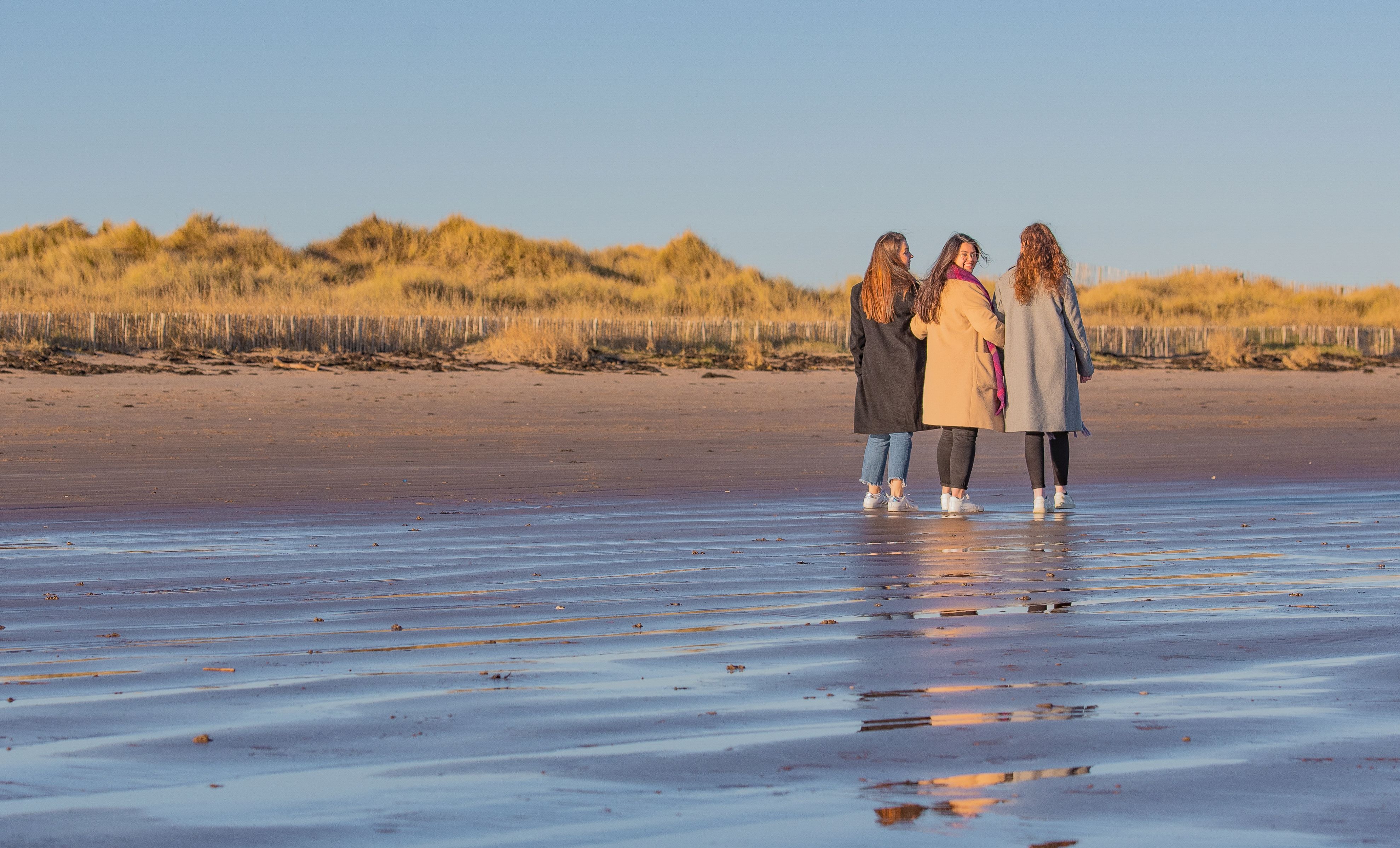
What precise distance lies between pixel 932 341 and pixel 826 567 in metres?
3.32

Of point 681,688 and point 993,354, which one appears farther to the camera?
point 993,354

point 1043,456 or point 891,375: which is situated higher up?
point 891,375

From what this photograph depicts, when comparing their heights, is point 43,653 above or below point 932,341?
below

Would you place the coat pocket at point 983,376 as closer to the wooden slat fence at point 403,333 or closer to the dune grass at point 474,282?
the wooden slat fence at point 403,333

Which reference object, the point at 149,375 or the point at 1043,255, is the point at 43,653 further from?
the point at 149,375

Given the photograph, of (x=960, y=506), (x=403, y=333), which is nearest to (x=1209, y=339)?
(x=403, y=333)

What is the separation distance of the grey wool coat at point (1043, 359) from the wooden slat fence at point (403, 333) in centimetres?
2295

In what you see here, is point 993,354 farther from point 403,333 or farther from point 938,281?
point 403,333

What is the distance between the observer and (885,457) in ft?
32.2

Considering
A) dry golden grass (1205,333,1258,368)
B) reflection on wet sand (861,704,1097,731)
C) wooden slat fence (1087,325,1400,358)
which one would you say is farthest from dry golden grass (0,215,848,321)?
reflection on wet sand (861,704,1097,731)

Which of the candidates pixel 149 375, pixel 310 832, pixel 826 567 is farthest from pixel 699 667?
pixel 149 375

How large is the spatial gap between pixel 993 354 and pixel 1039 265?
23.0 inches

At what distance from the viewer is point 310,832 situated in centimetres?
287

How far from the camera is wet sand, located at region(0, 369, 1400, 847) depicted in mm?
3029
